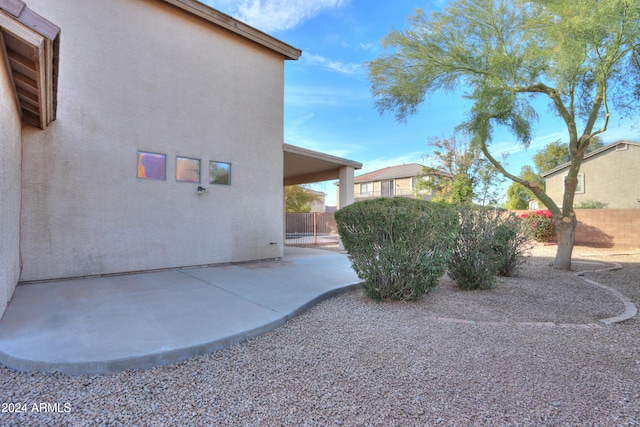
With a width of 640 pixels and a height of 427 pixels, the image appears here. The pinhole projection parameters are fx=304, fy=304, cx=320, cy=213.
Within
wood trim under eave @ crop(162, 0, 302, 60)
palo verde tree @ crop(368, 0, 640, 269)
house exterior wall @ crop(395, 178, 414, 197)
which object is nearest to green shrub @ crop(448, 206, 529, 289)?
palo verde tree @ crop(368, 0, 640, 269)

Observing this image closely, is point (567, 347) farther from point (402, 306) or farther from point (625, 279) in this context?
point (625, 279)

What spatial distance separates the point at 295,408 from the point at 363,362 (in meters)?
0.87

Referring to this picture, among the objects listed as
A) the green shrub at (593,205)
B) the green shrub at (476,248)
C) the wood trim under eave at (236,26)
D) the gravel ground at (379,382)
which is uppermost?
the wood trim under eave at (236,26)

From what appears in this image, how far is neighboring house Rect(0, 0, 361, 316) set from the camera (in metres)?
5.09

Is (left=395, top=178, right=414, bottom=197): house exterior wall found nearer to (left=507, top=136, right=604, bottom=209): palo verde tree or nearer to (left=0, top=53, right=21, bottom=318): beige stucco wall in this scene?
(left=507, top=136, right=604, bottom=209): palo verde tree

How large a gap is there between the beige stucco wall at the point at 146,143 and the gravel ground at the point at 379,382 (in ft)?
12.6

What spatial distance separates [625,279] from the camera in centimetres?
651

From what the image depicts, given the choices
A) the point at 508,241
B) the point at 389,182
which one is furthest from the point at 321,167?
the point at 389,182

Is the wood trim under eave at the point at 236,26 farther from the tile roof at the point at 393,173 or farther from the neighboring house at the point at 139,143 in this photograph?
the tile roof at the point at 393,173

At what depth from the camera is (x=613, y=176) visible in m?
18.5

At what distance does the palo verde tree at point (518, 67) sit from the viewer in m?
5.77

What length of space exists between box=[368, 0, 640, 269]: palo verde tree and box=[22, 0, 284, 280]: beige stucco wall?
12.0 feet

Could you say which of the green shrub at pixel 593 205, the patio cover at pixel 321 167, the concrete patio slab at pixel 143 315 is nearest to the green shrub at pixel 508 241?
the concrete patio slab at pixel 143 315

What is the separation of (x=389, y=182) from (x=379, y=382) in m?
31.5
